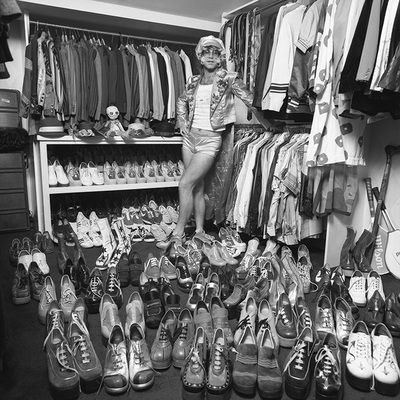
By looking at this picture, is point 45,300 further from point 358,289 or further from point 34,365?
point 358,289

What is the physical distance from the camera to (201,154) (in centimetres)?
296

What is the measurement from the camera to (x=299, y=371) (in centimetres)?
132

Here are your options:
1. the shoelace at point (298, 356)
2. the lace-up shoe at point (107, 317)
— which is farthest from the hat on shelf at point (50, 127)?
the shoelace at point (298, 356)

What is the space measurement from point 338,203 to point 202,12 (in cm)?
217

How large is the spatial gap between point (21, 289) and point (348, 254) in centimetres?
192

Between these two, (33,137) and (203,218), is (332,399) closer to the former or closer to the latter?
(203,218)

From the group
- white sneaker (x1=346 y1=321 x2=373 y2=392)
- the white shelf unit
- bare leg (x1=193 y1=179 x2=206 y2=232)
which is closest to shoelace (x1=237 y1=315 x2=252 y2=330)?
white sneaker (x1=346 y1=321 x2=373 y2=392)

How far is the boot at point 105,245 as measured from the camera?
254cm

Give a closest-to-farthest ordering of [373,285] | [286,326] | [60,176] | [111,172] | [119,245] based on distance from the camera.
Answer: [286,326], [373,285], [119,245], [60,176], [111,172]

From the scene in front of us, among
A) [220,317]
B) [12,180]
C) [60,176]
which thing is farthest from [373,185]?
[12,180]

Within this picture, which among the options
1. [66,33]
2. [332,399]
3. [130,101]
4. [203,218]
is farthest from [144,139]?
[332,399]

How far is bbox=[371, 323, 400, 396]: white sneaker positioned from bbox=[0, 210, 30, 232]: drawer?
2850 mm

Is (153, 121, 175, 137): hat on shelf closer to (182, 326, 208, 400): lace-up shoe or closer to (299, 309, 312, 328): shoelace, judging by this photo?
(299, 309, 312, 328): shoelace

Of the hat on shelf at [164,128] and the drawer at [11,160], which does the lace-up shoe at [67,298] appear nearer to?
the drawer at [11,160]
